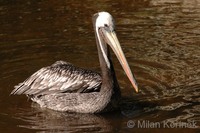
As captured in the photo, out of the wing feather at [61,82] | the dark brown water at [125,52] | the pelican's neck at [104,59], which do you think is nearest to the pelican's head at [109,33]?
the pelican's neck at [104,59]

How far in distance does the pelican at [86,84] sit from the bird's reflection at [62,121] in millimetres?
104

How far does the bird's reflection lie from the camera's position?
7262 millimetres

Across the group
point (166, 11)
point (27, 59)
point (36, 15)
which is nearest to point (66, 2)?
point (36, 15)

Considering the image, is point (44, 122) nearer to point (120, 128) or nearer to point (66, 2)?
point (120, 128)

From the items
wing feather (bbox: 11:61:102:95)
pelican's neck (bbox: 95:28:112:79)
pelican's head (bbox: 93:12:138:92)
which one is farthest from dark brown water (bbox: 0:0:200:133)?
pelican's head (bbox: 93:12:138:92)

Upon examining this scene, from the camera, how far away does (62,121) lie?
7.57m

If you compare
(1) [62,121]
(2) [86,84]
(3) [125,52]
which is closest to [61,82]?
(2) [86,84]

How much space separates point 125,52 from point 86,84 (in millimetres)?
2577

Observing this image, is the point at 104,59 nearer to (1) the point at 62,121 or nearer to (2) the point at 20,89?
(1) the point at 62,121

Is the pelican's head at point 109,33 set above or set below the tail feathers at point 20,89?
above

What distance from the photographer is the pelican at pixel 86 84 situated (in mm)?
7508

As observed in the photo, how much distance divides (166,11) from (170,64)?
344cm

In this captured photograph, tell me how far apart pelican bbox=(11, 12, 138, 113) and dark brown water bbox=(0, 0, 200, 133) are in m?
0.15

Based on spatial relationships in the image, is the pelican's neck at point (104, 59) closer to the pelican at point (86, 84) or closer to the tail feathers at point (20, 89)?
the pelican at point (86, 84)
